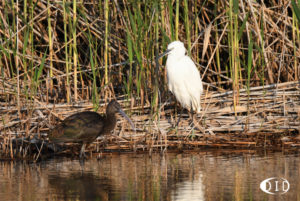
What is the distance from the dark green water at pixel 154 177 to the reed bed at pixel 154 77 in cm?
51

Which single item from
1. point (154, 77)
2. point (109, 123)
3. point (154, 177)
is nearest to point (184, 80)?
point (154, 77)

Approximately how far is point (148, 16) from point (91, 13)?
1.42m

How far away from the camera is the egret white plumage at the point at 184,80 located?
25.4 ft

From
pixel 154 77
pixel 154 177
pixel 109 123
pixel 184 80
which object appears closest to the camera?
pixel 154 177

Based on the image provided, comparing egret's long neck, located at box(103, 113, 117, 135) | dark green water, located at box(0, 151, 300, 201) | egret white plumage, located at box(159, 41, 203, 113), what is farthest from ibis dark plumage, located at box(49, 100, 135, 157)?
egret white plumage, located at box(159, 41, 203, 113)

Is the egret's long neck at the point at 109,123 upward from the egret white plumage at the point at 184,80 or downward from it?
downward

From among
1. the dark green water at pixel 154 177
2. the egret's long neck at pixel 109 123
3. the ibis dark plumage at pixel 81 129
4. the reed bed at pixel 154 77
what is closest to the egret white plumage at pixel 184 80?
the reed bed at pixel 154 77

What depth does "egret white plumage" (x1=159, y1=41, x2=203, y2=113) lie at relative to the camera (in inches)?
305

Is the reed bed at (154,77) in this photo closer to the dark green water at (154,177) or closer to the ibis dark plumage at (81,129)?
the ibis dark plumage at (81,129)

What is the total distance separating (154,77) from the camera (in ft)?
24.8

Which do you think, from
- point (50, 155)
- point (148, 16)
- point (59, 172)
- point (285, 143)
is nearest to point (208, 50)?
point (148, 16)

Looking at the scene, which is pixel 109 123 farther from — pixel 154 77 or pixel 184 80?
pixel 184 80

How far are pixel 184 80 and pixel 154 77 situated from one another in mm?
547

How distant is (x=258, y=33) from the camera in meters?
8.14
